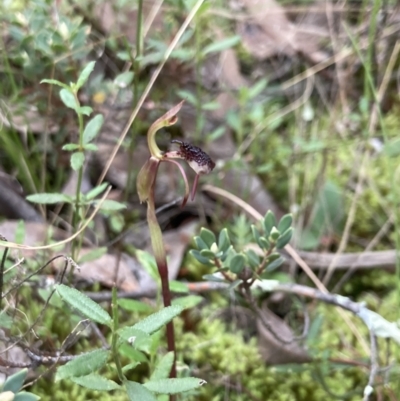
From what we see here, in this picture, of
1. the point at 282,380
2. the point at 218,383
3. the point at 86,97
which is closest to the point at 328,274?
the point at 282,380

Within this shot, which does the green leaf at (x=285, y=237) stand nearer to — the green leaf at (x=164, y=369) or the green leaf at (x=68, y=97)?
the green leaf at (x=164, y=369)

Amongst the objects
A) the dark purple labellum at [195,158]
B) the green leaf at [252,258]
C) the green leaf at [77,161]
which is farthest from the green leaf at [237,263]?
the green leaf at [77,161]

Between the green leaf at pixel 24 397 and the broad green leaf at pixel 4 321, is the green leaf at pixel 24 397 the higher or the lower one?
the higher one

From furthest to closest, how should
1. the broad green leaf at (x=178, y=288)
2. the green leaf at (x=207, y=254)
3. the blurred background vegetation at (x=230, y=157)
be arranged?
the blurred background vegetation at (x=230, y=157)
the broad green leaf at (x=178, y=288)
the green leaf at (x=207, y=254)

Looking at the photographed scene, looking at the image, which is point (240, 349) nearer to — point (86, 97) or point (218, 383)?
point (218, 383)

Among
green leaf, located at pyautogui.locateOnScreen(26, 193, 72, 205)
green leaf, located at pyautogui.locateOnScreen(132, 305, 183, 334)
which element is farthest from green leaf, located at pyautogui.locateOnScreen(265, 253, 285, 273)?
green leaf, located at pyautogui.locateOnScreen(26, 193, 72, 205)

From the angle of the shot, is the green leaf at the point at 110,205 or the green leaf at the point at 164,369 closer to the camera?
the green leaf at the point at 164,369

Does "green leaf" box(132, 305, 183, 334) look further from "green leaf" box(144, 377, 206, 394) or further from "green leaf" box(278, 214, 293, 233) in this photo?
"green leaf" box(278, 214, 293, 233)
